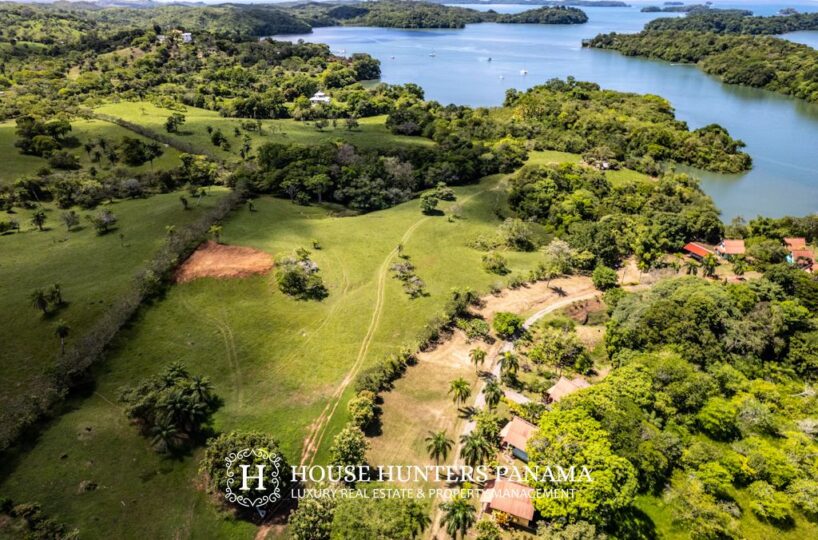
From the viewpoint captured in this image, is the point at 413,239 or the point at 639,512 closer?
the point at 639,512

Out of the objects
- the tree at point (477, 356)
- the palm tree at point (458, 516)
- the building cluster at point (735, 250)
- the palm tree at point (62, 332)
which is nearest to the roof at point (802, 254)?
the building cluster at point (735, 250)

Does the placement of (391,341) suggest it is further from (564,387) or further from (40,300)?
(40,300)

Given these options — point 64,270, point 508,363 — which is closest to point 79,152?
point 64,270

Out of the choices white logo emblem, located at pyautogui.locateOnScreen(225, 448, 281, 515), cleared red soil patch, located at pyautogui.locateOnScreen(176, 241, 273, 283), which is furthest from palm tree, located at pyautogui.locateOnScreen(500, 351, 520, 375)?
cleared red soil patch, located at pyautogui.locateOnScreen(176, 241, 273, 283)

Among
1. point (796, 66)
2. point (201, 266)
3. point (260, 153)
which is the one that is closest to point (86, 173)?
point (260, 153)

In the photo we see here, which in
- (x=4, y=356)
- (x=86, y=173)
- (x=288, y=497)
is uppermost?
(x=86, y=173)

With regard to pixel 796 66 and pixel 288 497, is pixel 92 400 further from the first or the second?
pixel 796 66

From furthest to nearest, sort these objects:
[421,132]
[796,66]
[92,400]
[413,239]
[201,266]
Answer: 1. [796,66]
2. [421,132]
3. [413,239]
4. [201,266]
5. [92,400]
